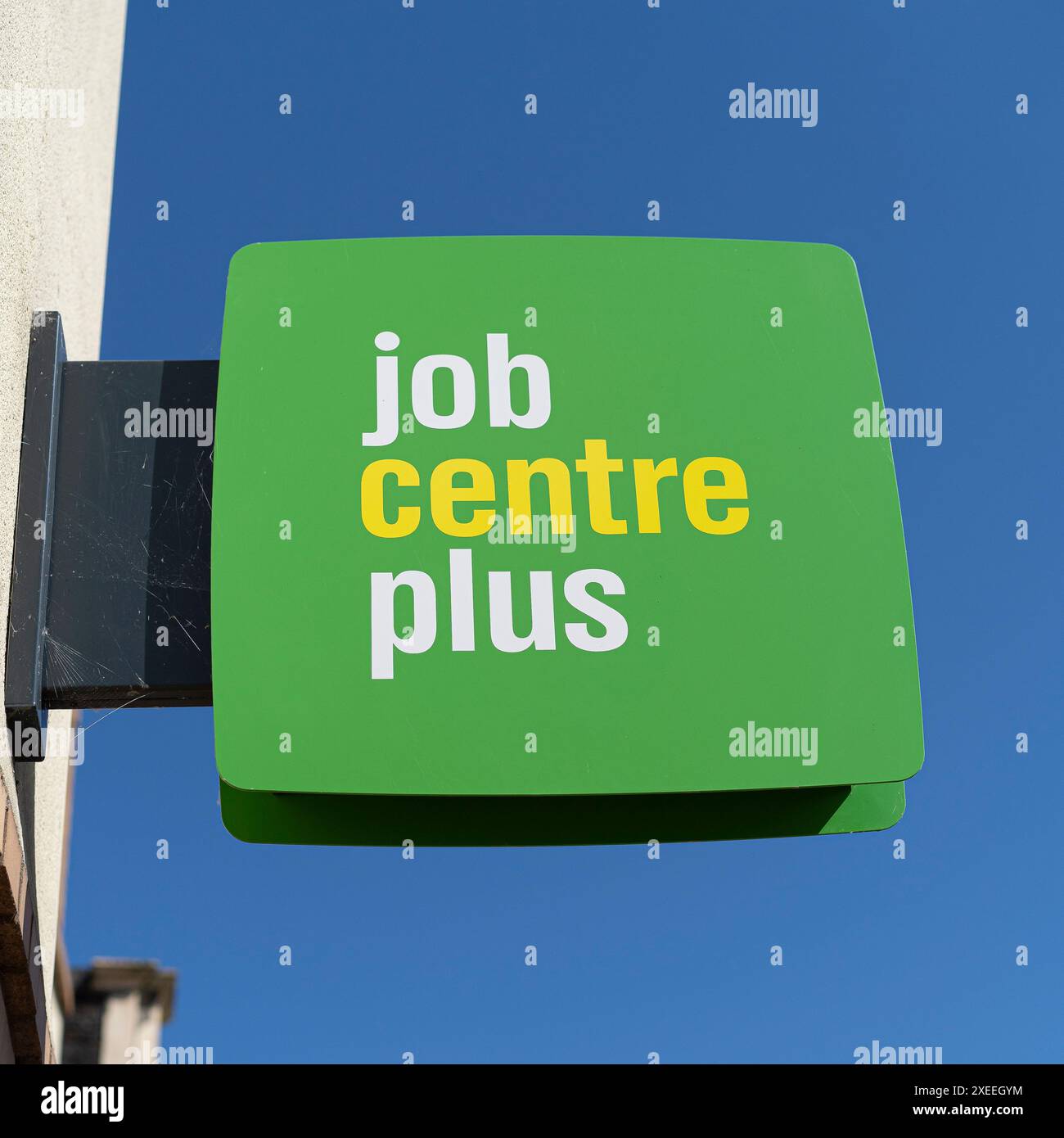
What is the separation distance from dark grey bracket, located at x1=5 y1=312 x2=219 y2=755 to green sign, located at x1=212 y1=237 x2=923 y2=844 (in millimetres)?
361

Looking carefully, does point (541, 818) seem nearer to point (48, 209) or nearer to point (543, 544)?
point (543, 544)

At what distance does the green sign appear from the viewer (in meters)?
2.95

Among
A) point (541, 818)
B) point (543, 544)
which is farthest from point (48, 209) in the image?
point (541, 818)

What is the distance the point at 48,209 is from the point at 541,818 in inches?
114

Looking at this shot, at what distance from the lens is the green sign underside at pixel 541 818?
315cm

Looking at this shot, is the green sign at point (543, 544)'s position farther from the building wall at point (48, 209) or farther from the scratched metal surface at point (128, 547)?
the building wall at point (48, 209)

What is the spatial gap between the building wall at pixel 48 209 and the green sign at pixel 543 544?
0.65 metres

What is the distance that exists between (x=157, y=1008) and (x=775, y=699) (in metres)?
16.1

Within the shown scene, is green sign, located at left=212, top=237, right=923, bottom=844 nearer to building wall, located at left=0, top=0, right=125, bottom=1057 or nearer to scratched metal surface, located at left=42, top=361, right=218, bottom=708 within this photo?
scratched metal surface, located at left=42, top=361, right=218, bottom=708

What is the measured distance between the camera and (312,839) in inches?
123

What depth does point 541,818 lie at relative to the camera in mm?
3209

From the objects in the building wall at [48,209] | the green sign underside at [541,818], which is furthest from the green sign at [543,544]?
the building wall at [48,209]
